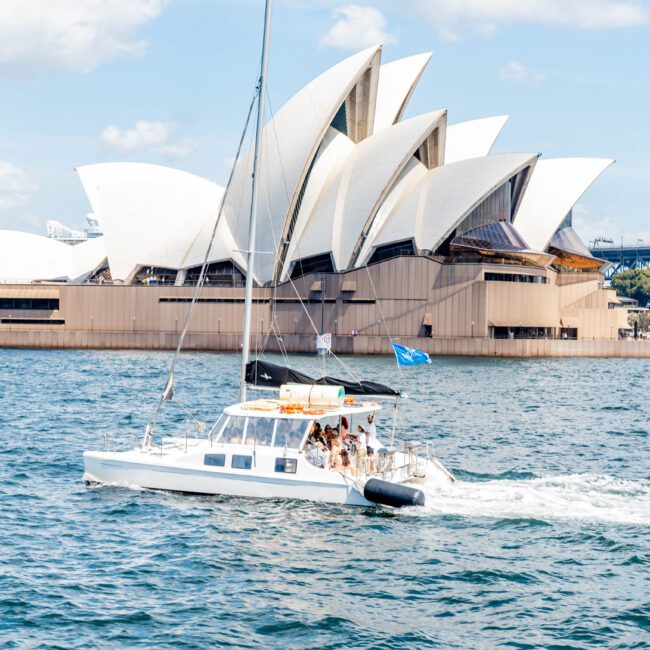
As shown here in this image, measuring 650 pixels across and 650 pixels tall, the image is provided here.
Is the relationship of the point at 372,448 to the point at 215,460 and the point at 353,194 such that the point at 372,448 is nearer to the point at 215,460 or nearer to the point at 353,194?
the point at 215,460

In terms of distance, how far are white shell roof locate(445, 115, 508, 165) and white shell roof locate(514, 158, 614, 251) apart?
4962 mm

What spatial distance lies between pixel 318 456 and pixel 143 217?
69.3 m

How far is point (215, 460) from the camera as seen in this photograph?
885 inches

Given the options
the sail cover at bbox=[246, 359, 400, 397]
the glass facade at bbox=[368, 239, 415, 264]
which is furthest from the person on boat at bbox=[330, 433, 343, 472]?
the glass facade at bbox=[368, 239, 415, 264]

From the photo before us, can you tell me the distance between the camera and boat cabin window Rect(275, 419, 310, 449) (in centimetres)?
2241

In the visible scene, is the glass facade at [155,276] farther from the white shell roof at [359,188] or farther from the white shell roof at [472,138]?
the white shell roof at [472,138]

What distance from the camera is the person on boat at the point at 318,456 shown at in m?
22.1

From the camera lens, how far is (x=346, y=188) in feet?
Answer: 257

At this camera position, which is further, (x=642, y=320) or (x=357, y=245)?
(x=642, y=320)

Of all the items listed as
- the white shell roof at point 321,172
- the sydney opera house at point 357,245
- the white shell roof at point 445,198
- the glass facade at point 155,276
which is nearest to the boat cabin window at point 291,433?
the sydney opera house at point 357,245

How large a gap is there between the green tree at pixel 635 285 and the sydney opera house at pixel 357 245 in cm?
7521

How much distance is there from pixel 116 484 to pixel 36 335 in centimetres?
6366

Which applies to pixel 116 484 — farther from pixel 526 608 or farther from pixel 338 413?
pixel 526 608

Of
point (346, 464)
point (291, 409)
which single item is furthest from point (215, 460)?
point (346, 464)
